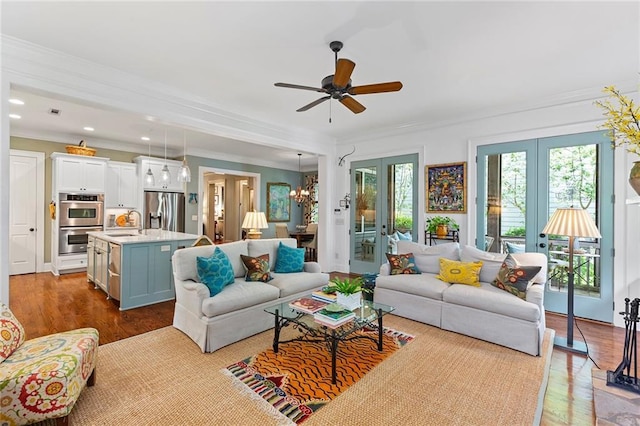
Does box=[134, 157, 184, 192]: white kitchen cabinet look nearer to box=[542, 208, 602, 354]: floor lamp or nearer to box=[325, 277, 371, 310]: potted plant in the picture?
box=[325, 277, 371, 310]: potted plant

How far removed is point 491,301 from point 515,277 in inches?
15.8

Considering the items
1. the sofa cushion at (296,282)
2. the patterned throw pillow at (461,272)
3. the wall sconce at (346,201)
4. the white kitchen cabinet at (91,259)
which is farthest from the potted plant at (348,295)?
the white kitchen cabinet at (91,259)

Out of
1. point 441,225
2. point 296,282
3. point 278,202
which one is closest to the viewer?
point 296,282

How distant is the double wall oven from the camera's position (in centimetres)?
575

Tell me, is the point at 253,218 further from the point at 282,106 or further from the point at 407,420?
the point at 407,420

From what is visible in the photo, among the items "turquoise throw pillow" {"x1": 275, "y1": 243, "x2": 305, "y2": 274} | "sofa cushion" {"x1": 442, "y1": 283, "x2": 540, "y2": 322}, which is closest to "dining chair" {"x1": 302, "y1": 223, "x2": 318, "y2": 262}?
"turquoise throw pillow" {"x1": 275, "y1": 243, "x2": 305, "y2": 274}

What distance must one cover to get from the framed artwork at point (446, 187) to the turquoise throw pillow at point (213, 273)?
3.54 m

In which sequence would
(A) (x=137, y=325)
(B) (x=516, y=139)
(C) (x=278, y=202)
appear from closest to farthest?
(A) (x=137, y=325) < (B) (x=516, y=139) < (C) (x=278, y=202)

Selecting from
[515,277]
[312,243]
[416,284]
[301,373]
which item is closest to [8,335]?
[301,373]

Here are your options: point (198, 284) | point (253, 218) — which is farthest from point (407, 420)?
point (253, 218)

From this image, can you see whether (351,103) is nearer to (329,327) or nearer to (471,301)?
(329,327)

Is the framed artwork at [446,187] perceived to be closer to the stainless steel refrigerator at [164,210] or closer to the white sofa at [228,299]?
the white sofa at [228,299]

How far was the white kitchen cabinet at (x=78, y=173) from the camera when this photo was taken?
563 centimetres

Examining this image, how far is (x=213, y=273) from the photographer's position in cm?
308
